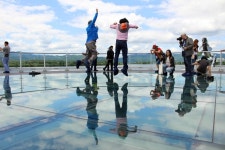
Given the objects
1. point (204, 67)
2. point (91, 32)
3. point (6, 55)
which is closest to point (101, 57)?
point (6, 55)

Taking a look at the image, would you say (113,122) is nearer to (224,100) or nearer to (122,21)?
(224,100)

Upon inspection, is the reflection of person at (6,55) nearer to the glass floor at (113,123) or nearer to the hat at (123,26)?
the hat at (123,26)

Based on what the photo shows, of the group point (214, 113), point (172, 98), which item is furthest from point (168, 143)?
point (172, 98)

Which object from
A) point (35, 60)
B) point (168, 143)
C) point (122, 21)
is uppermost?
point (122, 21)

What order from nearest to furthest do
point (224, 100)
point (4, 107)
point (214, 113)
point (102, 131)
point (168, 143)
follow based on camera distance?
1. point (168, 143)
2. point (102, 131)
3. point (214, 113)
4. point (4, 107)
5. point (224, 100)

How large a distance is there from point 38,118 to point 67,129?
81cm

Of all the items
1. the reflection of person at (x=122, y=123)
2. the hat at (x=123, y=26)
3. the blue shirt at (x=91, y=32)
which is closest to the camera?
the reflection of person at (x=122, y=123)

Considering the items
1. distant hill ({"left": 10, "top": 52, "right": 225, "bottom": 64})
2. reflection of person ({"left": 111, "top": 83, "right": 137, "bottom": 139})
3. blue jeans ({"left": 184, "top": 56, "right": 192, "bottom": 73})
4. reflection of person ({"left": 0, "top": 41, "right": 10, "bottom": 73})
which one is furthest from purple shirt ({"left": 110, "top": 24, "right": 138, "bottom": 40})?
distant hill ({"left": 10, "top": 52, "right": 225, "bottom": 64})

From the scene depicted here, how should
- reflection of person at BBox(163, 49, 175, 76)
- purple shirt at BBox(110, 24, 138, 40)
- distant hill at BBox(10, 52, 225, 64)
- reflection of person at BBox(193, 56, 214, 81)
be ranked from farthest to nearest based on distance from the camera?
distant hill at BBox(10, 52, 225, 64), reflection of person at BBox(163, 49, 175, 76), reflection of person at BBox(193, 56, 214, 81), purple shirt at BBox(110, 24, 138, 40)

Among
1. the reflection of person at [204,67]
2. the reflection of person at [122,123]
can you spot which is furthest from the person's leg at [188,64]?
the reflection of person at [122,123]

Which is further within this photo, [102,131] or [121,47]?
[121,47]

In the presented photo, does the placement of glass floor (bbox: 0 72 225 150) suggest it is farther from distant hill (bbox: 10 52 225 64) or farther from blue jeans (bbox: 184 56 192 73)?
distant hill (bbox: 10 52 225 64)

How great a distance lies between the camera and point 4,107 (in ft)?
16.6

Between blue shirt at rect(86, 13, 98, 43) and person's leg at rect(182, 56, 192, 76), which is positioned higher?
blue shirt at rect(86, 13, 98, 43)
